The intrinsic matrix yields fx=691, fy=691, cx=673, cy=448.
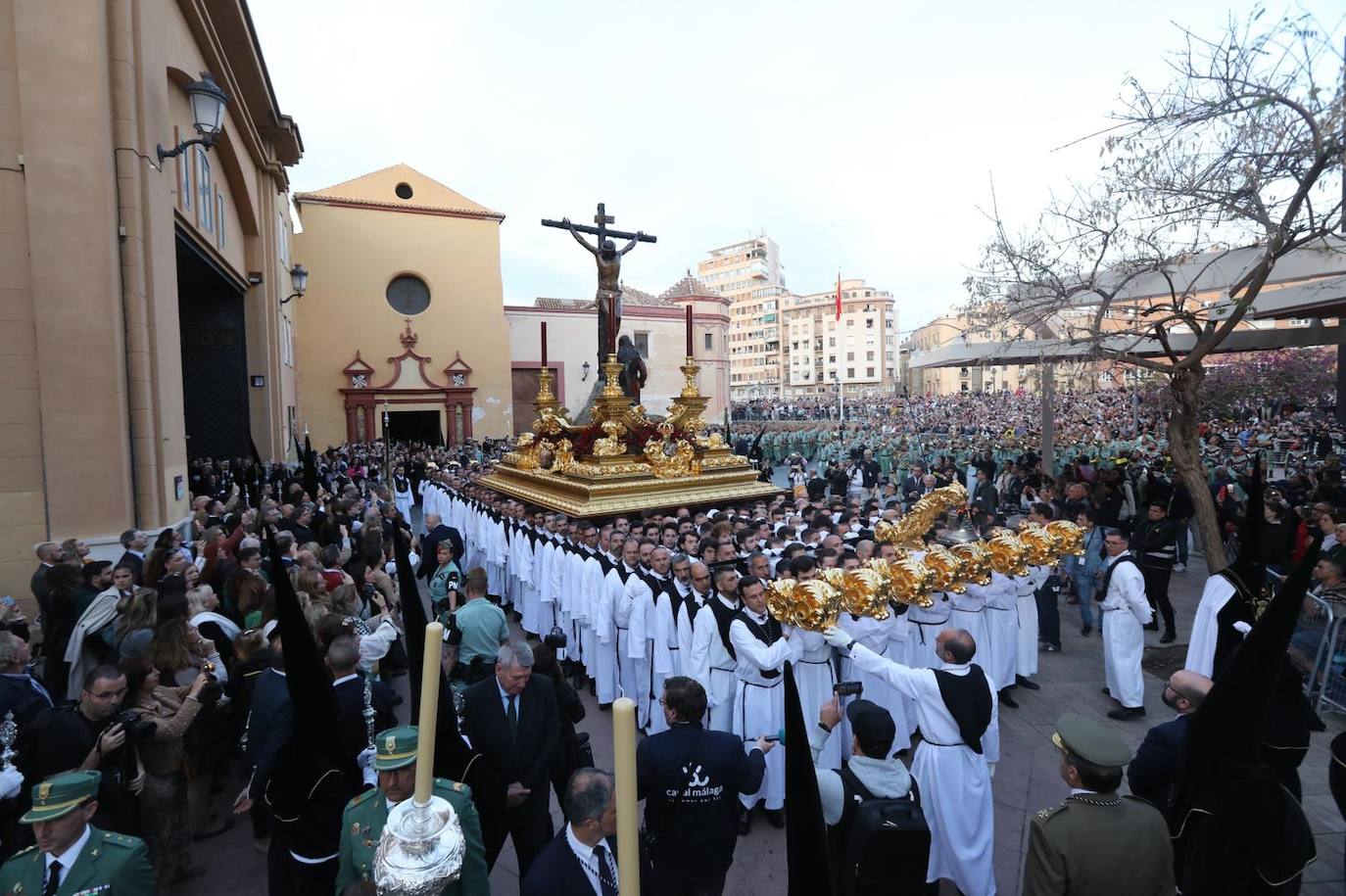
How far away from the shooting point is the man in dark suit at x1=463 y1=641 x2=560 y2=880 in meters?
3.75

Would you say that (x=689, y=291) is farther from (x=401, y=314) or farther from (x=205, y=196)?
(x=205, y=196)

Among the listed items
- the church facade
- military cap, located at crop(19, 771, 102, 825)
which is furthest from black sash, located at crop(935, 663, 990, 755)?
the church facade

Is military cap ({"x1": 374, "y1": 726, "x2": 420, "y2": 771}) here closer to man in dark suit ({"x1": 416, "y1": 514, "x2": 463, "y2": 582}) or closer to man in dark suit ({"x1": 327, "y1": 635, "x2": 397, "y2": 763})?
man in dark suit ({"x1": 327, "y1": 635, "x2": 397, "y2": 763})

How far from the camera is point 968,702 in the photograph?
165 inches

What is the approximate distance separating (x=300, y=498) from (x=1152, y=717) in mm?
12794

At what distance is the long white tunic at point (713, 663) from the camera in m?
5.47

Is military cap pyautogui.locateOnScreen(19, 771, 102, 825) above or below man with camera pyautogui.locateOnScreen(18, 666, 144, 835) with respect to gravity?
above

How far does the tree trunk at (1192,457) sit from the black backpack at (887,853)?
20.5ft

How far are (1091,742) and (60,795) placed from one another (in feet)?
13.6

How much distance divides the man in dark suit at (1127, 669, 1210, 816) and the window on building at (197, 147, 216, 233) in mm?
15325

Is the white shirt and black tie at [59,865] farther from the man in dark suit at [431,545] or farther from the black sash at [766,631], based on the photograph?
the man in dark suit at [431,545]

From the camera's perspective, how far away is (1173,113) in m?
6.82

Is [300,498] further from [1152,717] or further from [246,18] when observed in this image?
[1152,717]

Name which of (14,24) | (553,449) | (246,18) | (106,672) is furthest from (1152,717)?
(246,18)
